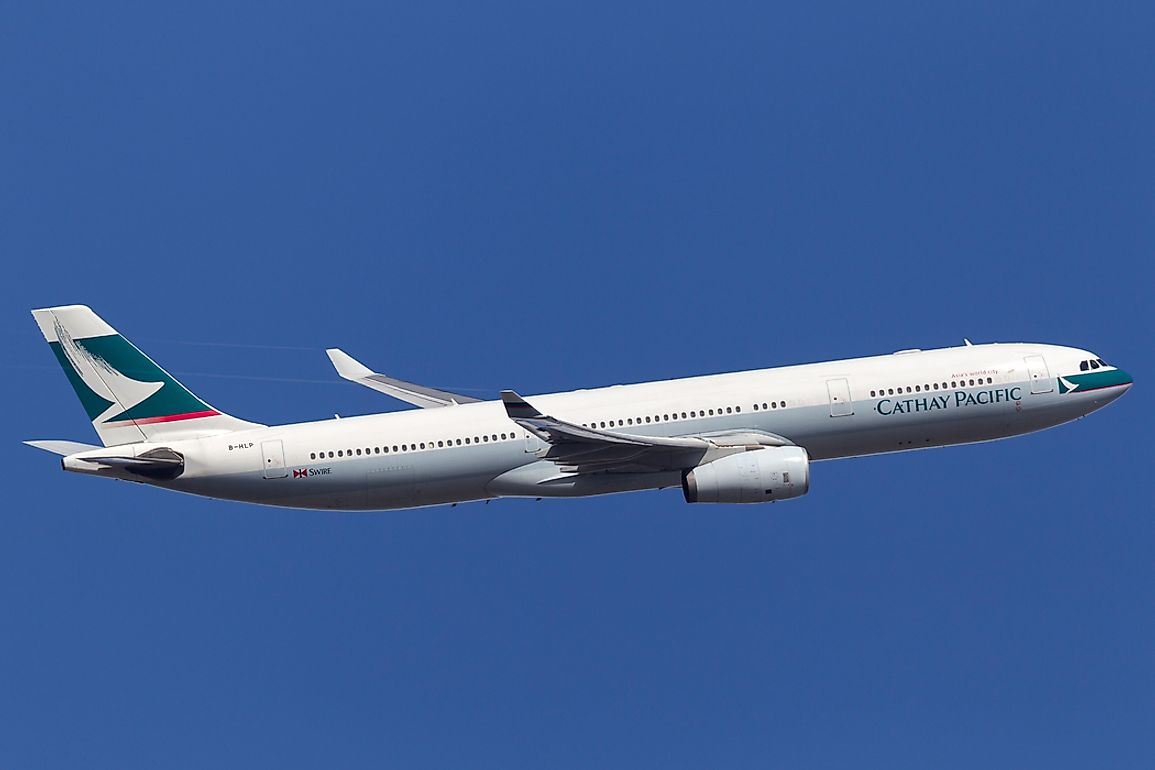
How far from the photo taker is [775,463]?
58.9 metres

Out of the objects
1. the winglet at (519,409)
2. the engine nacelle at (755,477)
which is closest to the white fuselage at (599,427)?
the engine nacelle at (755,477)

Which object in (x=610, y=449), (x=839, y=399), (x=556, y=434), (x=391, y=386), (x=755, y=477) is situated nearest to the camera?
(x=556, y=434)

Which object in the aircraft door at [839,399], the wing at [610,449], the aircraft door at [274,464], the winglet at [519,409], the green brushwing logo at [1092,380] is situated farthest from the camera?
the green brushwing logo at [1092,380]

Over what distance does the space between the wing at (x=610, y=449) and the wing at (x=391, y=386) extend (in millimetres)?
8044

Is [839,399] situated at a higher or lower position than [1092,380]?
lower

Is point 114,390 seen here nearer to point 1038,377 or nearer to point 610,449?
point 610,449

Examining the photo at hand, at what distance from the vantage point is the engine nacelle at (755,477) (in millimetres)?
58844

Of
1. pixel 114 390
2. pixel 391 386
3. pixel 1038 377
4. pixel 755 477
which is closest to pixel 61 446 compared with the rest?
pixel 114 390

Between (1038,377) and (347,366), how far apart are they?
2549 cm

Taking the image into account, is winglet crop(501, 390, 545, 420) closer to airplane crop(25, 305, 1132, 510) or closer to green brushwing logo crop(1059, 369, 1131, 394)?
airplane crop(25, 305, 1132, 510)

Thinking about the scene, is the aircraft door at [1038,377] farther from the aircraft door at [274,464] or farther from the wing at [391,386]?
the aircraft door at [274,464]

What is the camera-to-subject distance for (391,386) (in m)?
69.8

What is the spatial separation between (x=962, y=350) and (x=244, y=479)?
79.1 feet

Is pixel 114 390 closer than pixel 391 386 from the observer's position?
Yes
